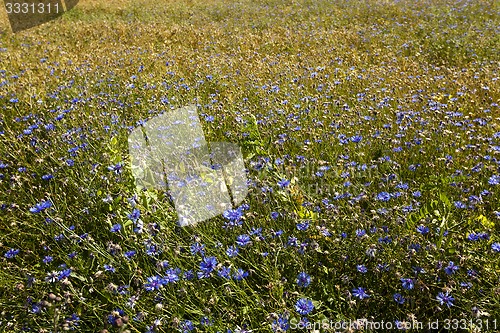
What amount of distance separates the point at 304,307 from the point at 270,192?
3.33 feet

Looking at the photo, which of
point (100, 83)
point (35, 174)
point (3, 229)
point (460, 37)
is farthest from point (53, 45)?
point (460, 37)

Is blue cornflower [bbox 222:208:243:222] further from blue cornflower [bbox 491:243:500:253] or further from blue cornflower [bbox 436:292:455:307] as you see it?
blue cornflower [bbox 491:243:500:253]

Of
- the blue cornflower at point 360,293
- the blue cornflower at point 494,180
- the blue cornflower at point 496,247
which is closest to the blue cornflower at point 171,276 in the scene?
the blue cornflower at point 360,293

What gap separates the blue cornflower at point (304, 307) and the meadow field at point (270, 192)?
1cm

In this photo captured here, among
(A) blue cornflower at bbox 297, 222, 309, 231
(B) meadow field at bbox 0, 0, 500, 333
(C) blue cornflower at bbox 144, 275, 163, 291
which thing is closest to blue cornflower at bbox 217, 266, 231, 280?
(B) meadow field at bbox 0, 0, 500, 333

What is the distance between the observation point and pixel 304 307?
75.6 inches

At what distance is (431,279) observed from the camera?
2113 millimetres

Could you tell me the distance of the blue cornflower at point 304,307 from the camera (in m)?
1.89

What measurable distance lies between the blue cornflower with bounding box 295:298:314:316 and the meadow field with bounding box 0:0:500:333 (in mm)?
11

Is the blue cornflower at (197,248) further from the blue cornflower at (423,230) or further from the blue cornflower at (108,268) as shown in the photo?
the blue cornflower at (423,230)

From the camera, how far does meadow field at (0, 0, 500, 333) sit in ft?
6.84

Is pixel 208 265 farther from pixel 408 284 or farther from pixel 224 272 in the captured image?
pixel 408 284

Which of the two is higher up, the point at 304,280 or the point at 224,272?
the point at 224,272

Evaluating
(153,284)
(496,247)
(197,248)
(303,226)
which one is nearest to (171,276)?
(153,284)
